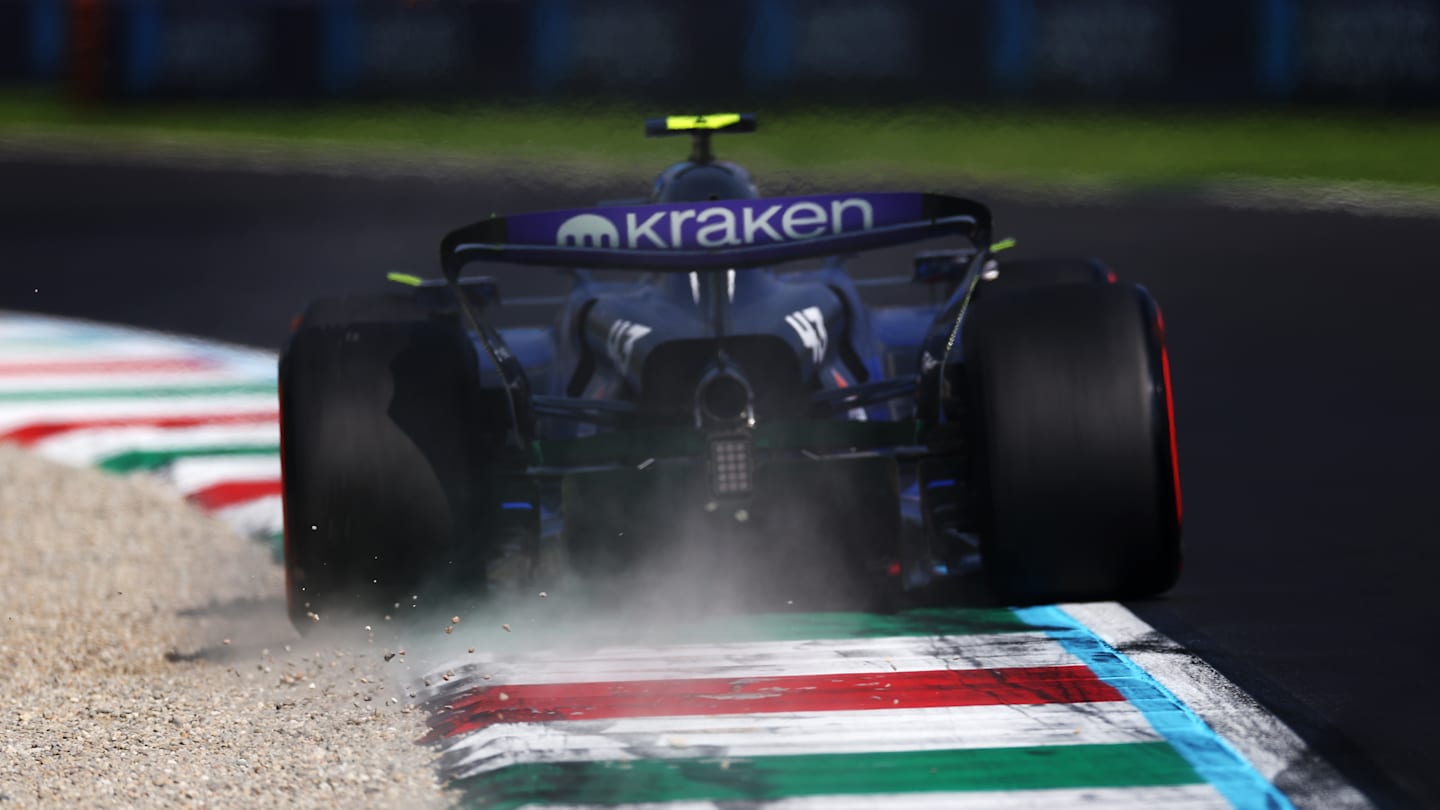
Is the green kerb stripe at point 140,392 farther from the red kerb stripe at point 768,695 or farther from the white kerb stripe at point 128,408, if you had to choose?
the red kerb stripe at point 768,695

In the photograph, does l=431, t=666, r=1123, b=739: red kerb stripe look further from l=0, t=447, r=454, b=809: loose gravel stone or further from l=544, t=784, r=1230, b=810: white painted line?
l=544, t=784, r=1230, b=810: white painted line

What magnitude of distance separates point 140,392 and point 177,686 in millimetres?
5107

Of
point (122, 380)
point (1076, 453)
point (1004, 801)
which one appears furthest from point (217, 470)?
point (1004, 801)

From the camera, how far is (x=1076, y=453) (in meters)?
4.89

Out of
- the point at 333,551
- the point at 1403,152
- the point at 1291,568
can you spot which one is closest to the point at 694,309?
the point at 333,551

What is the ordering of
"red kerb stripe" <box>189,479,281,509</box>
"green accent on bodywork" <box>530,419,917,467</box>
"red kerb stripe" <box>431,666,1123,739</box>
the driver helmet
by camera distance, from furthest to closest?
"red kerb stripe" <box>189,479,281,509</box> < the driver helmet < "green accent on bodywork" <box>530,419,917,467</box> < "red kerb stripe" <box>431,666,1123,739</box>

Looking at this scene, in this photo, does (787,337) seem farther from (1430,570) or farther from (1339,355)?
(1339,355)

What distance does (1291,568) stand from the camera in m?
5.96

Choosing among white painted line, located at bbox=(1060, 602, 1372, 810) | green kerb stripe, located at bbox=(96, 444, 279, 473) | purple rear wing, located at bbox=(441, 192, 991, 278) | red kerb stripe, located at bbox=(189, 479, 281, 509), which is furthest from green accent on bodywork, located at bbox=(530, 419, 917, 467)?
green kerb stripe, located at bbox=(96, 444, 279, 473)

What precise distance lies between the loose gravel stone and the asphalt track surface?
1915 mm

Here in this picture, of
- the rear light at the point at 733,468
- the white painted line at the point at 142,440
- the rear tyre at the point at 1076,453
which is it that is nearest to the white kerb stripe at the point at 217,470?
the white painted line at the point at 142,440

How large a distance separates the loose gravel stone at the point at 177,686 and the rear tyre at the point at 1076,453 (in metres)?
1.46

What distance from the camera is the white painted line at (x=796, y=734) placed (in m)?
4.18

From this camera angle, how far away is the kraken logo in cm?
503
